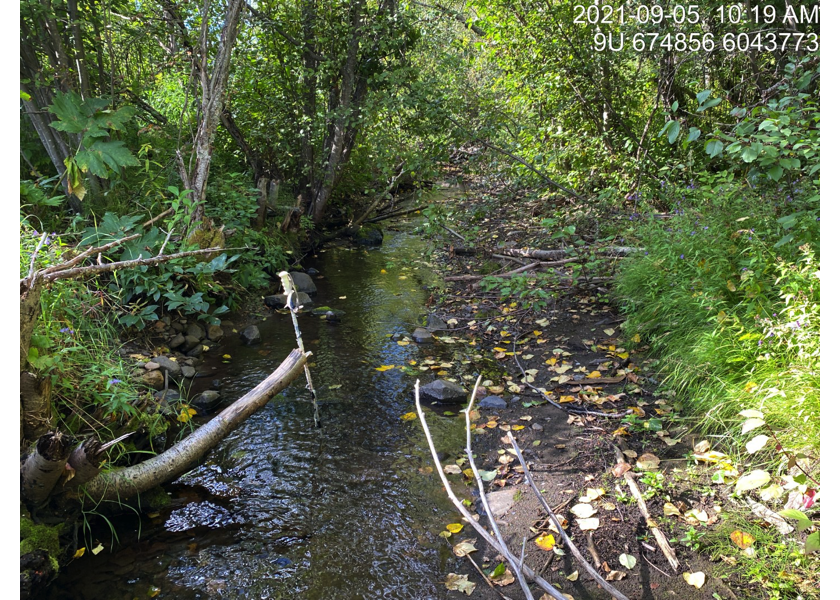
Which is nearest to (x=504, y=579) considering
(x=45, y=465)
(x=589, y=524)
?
(x=589, y=524)

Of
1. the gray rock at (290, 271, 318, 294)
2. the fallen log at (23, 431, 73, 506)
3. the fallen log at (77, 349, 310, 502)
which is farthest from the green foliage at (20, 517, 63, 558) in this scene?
the gray rock at (290, 271, 318, 294)

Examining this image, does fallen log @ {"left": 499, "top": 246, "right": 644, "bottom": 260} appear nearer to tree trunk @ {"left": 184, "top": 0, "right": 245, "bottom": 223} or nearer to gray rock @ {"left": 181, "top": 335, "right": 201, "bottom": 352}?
tree trunk @ {"left": 184, "top": 0, "right": 245, "bottom": 223}

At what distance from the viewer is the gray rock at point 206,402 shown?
422 cm

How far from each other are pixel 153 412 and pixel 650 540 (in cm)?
288

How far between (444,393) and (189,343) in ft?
8.20

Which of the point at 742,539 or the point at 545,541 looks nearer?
the point at 742,539

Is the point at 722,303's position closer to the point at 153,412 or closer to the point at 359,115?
the point at 153,412

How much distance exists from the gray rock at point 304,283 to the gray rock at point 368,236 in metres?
2.17

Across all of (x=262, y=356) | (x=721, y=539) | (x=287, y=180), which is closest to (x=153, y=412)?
(x=262, y=356)

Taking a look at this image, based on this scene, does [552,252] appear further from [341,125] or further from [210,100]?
[210,100]

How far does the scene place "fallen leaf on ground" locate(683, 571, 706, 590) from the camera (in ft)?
7.96

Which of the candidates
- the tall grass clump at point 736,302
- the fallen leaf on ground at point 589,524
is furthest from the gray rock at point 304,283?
the fallen leaf on ground at point 589,524

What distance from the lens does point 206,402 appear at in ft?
13.9

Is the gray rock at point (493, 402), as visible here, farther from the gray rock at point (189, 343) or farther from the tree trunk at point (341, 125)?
the tree trunk at point (341, 125)
